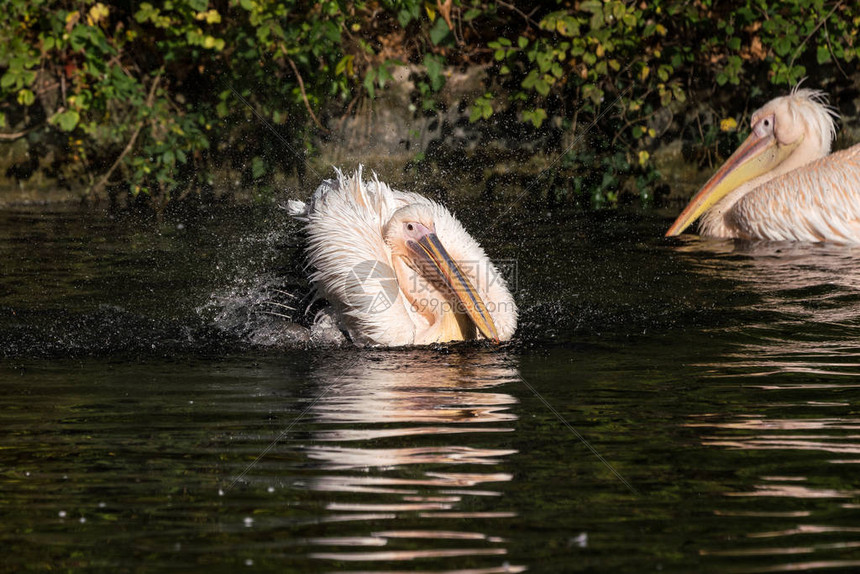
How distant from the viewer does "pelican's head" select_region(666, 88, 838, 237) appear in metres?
7.72

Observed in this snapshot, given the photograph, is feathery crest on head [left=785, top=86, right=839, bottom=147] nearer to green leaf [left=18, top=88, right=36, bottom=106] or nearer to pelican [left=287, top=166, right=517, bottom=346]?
pelican [left=287, top=166, right=517, bottom=346]

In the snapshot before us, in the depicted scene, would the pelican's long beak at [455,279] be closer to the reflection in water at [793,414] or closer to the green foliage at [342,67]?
the reflection in water at [793,414]

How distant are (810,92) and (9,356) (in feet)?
18.7

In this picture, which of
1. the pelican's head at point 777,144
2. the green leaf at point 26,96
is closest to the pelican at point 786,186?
the pelican's head at point 777,144

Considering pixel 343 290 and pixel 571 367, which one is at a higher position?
pixel 343 290

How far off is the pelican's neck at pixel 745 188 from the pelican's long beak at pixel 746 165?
0.11 ft

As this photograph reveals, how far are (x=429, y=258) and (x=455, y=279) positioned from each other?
17 centimetres

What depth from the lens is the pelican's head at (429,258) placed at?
4617 millimetres

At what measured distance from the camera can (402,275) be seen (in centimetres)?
493

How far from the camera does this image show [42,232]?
7039 millimetres

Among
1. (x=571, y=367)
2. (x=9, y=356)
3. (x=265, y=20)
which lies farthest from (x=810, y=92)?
(x=9, y=356)

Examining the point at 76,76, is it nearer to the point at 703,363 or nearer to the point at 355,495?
the point at 703,363

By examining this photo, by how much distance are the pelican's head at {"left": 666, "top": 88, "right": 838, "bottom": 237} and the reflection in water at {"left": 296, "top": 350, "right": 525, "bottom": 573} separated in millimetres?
3841

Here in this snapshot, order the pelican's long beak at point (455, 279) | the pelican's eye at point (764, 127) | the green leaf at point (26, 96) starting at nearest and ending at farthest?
the pelican's long beak at point (455, 279) → the pelican's eye at point (764, 127) → the green leaf at point (26, 96)
